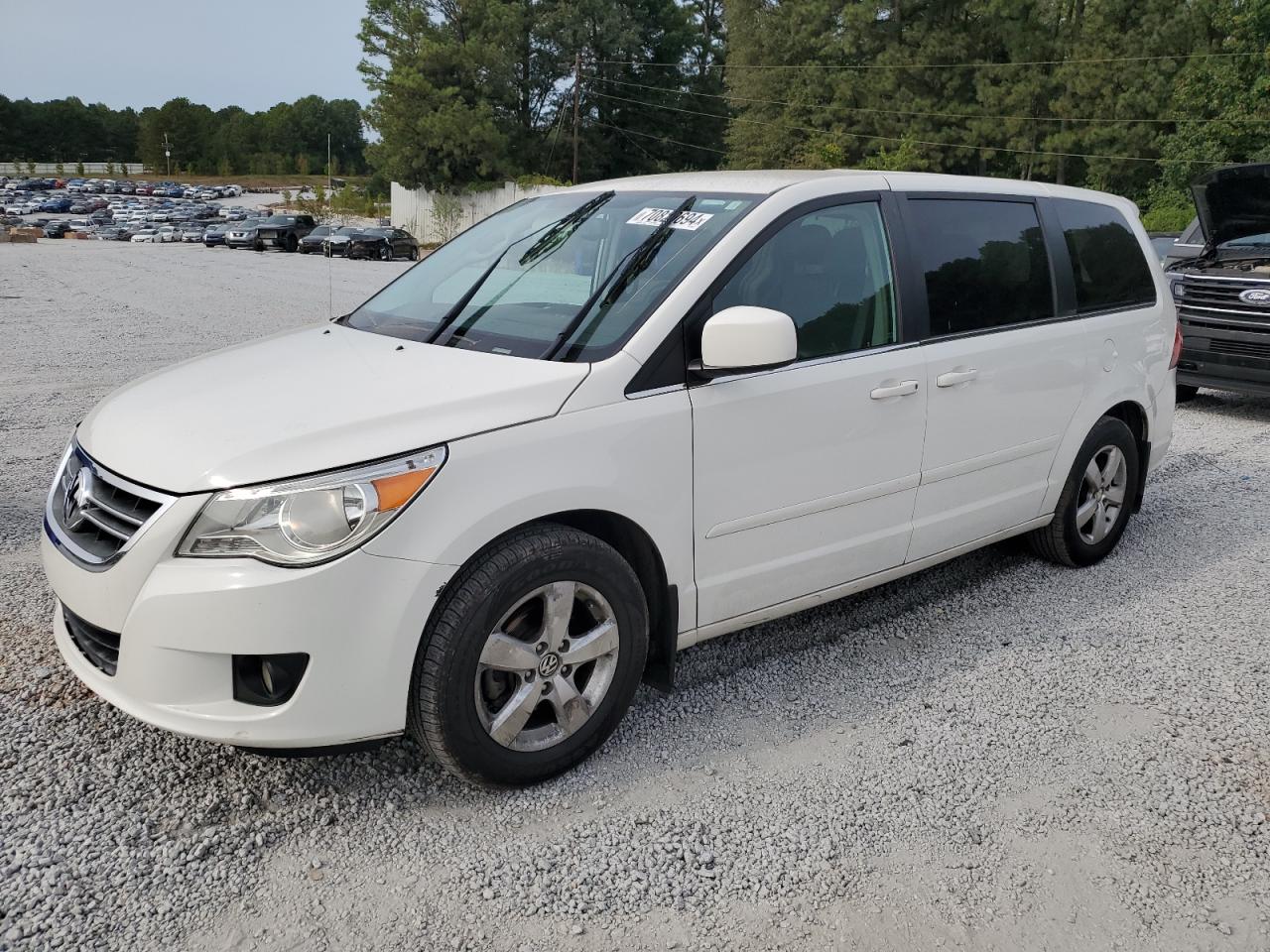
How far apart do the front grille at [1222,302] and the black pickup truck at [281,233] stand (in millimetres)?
41293

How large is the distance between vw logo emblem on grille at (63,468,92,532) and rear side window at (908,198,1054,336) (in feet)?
9.61

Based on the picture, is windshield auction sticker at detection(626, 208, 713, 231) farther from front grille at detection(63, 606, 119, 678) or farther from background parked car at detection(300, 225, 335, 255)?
background parked car at detection(300, 225, 335, 255)

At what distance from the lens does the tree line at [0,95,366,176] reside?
15612 cm

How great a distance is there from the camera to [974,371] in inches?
165

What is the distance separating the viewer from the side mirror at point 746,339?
3.19 m

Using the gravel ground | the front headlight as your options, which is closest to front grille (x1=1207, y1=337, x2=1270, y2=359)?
the gravel ground

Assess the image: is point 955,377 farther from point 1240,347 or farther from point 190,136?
point 190,136

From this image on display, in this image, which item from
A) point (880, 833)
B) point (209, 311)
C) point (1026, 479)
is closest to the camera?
point (880, 833)

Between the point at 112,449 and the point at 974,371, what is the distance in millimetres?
3048

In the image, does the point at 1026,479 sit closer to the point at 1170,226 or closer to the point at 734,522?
the point at 734,522

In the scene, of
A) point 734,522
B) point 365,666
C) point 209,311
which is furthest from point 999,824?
point 209,311

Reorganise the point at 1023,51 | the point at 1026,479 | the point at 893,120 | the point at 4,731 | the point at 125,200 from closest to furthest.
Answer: the point at 4,731
the point at 1026,479
the point at 1023,51
the point at 893,120
the point at 125,200

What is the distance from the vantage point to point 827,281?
3.79m

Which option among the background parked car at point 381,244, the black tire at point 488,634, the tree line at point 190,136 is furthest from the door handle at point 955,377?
the tree line at point 190,136
